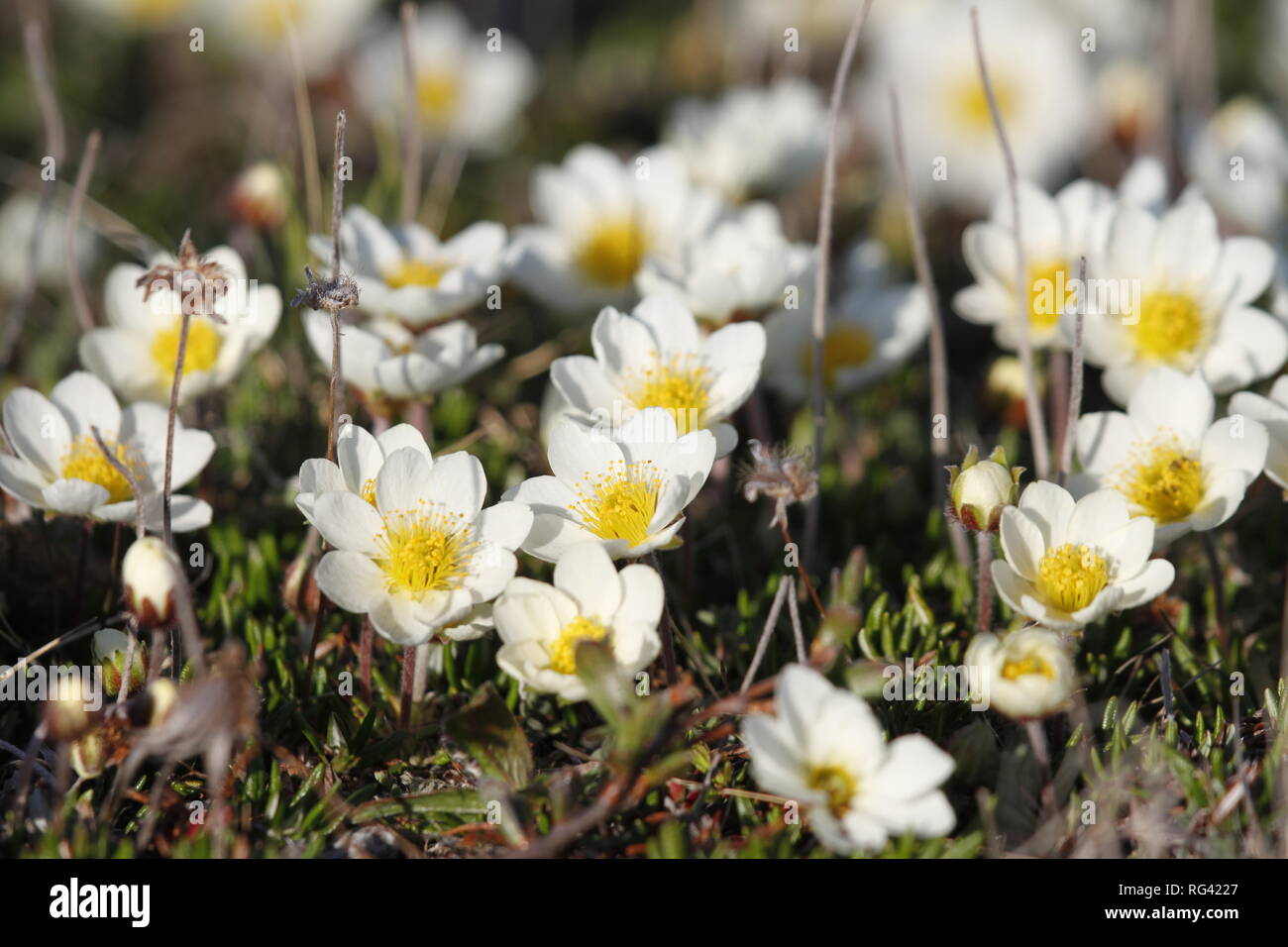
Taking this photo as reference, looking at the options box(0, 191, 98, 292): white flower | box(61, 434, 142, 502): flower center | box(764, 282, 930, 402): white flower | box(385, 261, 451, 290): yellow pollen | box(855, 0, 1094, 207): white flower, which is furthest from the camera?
box(855, 0, 1094, 207): white flower

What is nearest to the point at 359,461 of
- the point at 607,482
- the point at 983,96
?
the point at 607,482

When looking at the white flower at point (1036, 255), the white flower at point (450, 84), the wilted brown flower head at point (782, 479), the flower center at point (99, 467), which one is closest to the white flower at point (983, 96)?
the white flower at point (1036, 255)

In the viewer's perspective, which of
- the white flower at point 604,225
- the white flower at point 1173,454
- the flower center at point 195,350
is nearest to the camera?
the white flower at point 1173,454

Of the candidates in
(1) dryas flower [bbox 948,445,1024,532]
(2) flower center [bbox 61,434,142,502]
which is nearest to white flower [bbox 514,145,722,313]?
(2) flower center [bbox 61,434,142,502]

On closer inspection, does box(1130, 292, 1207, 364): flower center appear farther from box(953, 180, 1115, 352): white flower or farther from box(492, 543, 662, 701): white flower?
box(492, 543, 662, 701): white flower

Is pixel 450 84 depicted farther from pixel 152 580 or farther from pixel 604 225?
pixel 152 580

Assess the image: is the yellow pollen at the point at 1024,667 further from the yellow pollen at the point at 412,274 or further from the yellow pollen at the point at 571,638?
the yellow pollen at the point at 412,274
